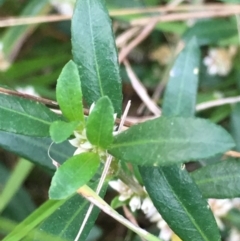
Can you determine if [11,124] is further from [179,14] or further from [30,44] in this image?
[30,44]

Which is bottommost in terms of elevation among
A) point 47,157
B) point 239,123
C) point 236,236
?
point 236,236

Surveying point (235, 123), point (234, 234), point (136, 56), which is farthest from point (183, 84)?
point (136, 56)

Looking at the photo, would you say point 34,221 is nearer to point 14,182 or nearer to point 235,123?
point 14,182

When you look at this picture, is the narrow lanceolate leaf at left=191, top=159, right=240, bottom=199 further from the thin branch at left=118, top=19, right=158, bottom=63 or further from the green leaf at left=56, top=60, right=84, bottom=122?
the thin branch at left=118, top=19, right=158, bottom=63

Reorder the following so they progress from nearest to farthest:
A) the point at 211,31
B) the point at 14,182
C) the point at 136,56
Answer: the point at 14,182 → the point at 211,31 → the point at 136,56

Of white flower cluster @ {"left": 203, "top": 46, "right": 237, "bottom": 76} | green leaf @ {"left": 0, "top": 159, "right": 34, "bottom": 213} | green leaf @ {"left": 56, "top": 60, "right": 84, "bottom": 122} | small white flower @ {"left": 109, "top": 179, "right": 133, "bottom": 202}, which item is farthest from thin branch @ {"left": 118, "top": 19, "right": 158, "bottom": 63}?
green leaf @ {"left": 56, "top": 60, "right": 84, "bottom": 122}

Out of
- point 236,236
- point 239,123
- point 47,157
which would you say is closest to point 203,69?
point 239,123
